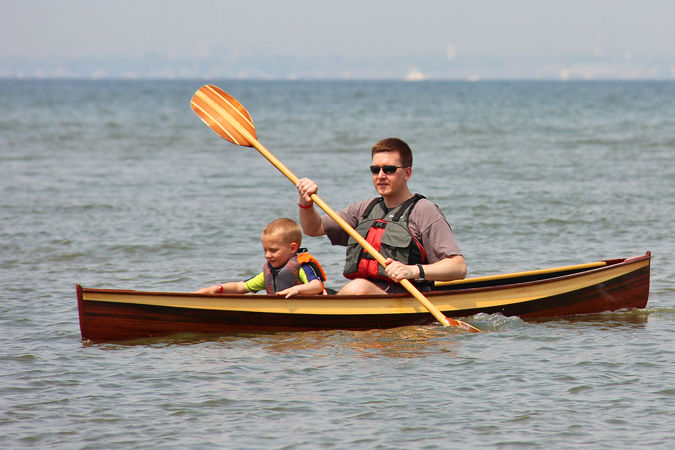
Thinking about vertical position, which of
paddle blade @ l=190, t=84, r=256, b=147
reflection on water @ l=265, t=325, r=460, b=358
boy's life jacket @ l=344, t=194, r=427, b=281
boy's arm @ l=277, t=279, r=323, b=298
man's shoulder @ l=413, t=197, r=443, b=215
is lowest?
reflection on water @ l=265, t=325, r=460, b=358

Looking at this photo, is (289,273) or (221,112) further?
(221,112)

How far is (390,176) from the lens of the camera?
6.22 metres

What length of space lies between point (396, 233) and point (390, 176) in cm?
39

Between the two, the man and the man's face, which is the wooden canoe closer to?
the man

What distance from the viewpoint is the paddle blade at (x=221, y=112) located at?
772 centimetres

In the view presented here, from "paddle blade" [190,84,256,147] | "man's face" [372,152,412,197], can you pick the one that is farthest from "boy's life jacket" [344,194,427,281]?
"paddle blade" [190,84,256,147]

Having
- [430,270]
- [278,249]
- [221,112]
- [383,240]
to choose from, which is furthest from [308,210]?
[221,112]

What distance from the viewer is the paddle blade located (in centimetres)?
772

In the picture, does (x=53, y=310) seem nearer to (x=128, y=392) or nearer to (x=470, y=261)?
(x=128, y=392)

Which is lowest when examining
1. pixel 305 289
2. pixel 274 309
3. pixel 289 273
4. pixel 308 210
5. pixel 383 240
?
pixel 274 309

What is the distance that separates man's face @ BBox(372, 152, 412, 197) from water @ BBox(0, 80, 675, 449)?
1.02 m

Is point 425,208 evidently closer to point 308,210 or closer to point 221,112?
point 308,210

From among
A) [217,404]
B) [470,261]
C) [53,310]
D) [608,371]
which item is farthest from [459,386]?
[470,261]

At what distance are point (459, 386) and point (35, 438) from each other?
2.37 m
